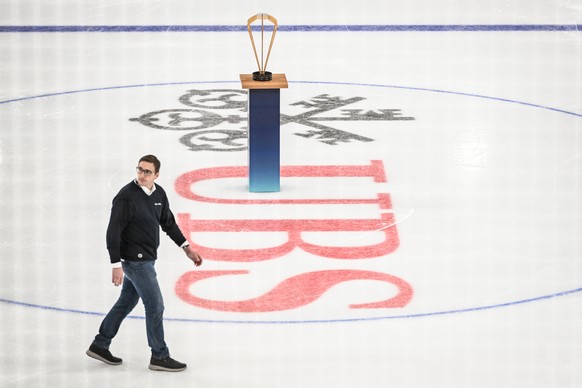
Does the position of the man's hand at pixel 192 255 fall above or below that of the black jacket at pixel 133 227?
below

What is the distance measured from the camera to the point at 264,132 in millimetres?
13031

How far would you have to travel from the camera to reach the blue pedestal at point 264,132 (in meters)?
12.9

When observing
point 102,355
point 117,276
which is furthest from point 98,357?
point 117,276

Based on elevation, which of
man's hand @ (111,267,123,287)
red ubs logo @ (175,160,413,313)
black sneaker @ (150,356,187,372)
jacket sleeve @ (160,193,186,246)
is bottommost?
black sneaker @ (150,356,187,372)

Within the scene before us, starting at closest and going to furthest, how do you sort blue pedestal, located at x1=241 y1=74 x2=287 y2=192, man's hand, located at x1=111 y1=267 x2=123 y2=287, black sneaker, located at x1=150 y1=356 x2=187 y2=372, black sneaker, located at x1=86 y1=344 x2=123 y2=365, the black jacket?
man's hand, located at x1=111 y1=267 x2=123 y2=287 → the black jacket → black sneaker, located at x1=150 y1=356 x2=187 y2=372 → black sneaker, located at x1=86 y1=344 x2=123 y2=365 → blue pedestal, located at x1=241 y1=74 x2=287 y2=192

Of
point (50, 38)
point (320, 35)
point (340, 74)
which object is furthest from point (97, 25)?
point (340, 74)

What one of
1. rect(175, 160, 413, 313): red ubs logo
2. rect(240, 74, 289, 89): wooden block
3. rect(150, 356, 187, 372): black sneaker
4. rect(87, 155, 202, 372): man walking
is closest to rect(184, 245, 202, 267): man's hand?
rect(87, 155, 202, 372): man walking

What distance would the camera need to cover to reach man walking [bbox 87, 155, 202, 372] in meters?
8.64

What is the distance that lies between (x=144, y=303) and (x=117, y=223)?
1.84 feet

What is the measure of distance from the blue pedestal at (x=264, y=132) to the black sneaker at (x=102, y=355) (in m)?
4.34

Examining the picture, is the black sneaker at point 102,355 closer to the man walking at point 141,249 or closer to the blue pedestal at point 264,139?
the man walking at point 141,249

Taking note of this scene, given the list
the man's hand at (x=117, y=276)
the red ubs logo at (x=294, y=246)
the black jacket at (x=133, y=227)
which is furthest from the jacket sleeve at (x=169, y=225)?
the red ubs logo at (x=294, y=246)

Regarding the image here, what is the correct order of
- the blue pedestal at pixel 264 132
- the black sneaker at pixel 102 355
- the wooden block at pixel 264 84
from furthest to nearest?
the blue pedestal at pixel 264 132
the wooden block at pixel 264 84
the black sneaker at pixel 102 355

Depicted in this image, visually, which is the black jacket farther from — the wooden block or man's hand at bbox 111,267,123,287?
the wooden block
